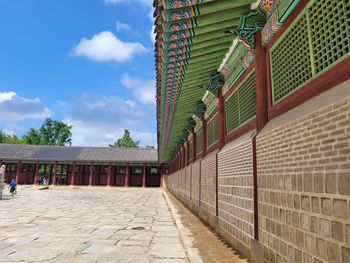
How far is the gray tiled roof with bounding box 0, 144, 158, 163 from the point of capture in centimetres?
3816

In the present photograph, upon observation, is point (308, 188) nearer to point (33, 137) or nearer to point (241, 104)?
point (241, 104)

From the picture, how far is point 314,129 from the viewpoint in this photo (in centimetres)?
284

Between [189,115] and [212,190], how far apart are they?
401 centimetres

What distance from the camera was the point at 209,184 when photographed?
8.09m

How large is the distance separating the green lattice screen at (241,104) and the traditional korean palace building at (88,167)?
31.4 m

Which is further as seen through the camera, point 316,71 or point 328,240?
point 316,71

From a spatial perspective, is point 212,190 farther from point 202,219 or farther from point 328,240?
point 328,240

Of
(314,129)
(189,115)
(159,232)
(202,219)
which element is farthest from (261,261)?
(189,115)

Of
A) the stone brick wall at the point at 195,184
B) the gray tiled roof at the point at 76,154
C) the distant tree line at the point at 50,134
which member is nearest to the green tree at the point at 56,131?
the distant tree line at the point at 50,134

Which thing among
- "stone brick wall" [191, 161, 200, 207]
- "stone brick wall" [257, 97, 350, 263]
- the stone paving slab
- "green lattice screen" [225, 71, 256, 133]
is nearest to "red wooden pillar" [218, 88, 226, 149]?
"green lattice screen" [225, 71, 256, 133]

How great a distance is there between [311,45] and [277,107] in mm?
1063

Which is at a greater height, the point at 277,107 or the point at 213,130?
the point at 213,130

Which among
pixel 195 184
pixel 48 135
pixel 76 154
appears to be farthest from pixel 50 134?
pixel 195 184

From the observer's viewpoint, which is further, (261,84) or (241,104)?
(241,104)
